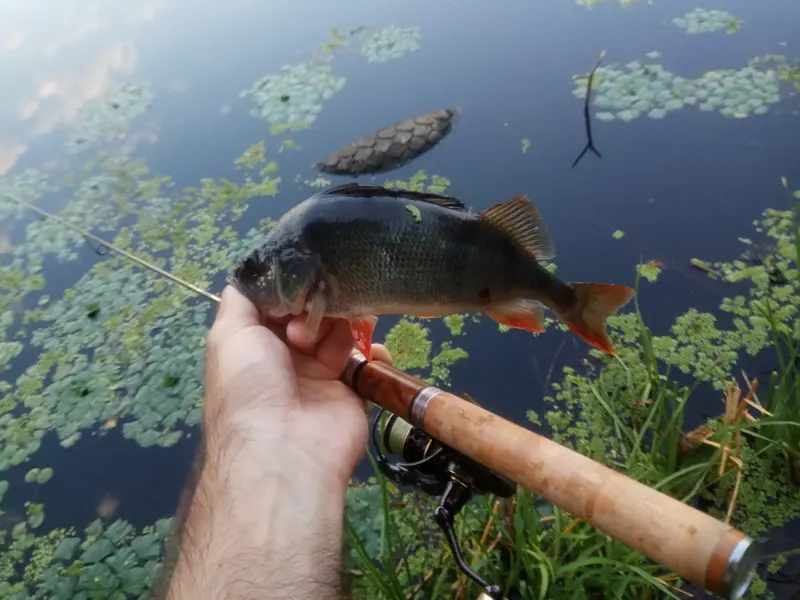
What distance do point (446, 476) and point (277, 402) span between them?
21.3 inches

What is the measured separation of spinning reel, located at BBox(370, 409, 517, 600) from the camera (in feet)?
6.28

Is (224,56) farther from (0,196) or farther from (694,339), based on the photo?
(694,339)

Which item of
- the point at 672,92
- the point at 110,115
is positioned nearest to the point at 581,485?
the point at 672,92

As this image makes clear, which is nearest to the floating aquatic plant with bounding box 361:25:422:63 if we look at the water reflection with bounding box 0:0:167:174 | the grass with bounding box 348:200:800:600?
the water reflection with bounding box 0:0:167:174

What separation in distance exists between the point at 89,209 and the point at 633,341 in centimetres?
446

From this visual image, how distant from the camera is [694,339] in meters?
3.48

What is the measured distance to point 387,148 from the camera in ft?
17.5

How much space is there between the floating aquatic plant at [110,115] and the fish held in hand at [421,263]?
539 cm

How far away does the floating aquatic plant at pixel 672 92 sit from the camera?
16.8 ft

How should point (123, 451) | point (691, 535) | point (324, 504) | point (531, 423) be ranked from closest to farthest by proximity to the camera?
point (691, 535) → point (324, 504) → point (531, 423) → point (123, 451)

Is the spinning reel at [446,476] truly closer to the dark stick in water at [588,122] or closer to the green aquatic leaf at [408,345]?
the green aquatic leaf at [408,345]

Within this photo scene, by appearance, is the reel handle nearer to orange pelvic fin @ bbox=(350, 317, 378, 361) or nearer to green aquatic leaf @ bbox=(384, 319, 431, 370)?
orange pelvic fin @ bbox=(350, 317, 378, 361)

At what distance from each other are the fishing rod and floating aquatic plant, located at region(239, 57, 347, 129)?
4537mm

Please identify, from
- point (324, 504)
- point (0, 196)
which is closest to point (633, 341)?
point (324, 504)
